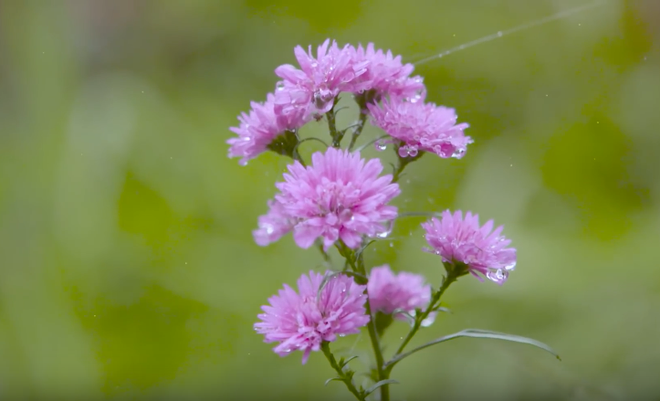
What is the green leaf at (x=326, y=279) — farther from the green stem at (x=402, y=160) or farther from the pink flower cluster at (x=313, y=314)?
the green stem at (x=402, y=160)

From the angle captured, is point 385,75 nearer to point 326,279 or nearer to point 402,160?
point 402,160

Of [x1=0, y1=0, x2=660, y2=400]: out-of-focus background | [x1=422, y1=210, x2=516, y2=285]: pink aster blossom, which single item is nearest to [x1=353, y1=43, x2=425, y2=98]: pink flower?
[x1=422, y1=210, x2=516, y2=285]: pink aster blossom

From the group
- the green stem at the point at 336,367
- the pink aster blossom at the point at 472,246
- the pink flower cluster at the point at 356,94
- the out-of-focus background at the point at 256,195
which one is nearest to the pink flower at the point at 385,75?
the pink flower cluster at the point at 356,94

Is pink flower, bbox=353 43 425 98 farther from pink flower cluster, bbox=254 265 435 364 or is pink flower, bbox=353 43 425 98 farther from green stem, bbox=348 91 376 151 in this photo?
pink flower cluster, bbox=254 265 435 364

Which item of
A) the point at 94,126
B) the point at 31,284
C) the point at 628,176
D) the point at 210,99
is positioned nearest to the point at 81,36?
the point at 94,126

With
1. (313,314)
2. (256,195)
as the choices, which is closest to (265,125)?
(313,314)
